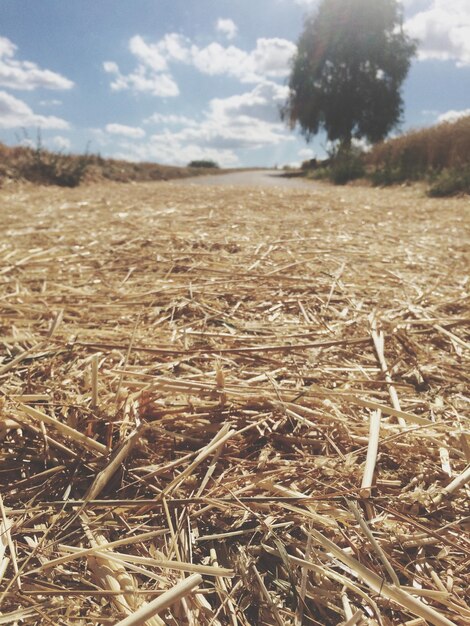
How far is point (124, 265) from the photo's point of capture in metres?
2.14

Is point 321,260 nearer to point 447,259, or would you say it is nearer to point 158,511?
point 447,259

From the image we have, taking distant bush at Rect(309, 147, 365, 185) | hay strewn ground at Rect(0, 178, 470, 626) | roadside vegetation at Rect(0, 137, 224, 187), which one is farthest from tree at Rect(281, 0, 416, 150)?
hay strewn ground at Rect(0, 178, 470, 626)

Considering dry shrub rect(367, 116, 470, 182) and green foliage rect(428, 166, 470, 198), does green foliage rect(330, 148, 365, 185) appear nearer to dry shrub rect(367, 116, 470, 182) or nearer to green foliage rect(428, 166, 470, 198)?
dry shrub rect(367, 116, 470, 182)

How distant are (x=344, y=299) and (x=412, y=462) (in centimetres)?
93

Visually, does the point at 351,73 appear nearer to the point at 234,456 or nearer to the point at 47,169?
the point at 47,169

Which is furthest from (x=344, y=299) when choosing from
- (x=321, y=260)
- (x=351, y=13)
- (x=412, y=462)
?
(x=351, y=13)

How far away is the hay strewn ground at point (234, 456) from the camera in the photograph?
614mm

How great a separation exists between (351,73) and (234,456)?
2755 cm

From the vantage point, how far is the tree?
23.2 meters

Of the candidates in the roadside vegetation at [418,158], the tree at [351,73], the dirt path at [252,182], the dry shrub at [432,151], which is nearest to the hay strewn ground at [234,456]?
the dirt path at [252,182]

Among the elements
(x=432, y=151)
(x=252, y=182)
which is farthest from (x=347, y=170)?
(x=252, y=182)

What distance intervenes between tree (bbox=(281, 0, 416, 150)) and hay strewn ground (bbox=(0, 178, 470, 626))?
2473 cm

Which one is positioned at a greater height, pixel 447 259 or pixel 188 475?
pixel 447 259

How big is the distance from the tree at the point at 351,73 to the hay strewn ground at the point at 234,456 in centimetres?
2473
